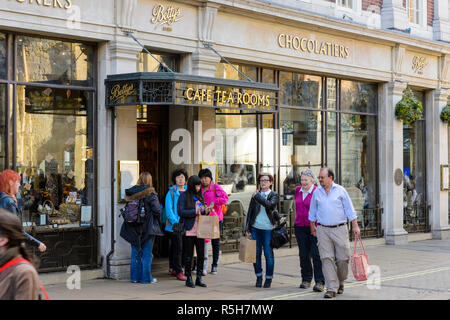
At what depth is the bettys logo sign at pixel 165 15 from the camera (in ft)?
39.1

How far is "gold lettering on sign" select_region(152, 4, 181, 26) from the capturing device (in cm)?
1193

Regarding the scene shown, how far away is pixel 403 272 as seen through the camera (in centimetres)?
1214

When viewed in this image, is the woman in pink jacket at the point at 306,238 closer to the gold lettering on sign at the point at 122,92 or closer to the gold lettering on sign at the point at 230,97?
the gold lettering on sign at the point at 230,97

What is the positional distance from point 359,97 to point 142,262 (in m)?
8.41

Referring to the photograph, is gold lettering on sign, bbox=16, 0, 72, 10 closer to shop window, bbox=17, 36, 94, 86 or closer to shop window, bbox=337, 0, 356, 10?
shop window, bbox=17, 36, 94, 86

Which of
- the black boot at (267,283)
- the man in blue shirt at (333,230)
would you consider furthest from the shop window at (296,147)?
the man in blue shirt at (333,230)

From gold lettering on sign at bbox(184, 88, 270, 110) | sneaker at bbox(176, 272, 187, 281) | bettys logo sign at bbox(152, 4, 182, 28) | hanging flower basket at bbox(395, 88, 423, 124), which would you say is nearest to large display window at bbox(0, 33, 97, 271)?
bettys logo sign at bbox(152, 4, 182, 28)

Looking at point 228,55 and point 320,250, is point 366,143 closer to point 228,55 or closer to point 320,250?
point 228,55

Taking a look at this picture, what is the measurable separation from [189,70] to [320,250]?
182 inches

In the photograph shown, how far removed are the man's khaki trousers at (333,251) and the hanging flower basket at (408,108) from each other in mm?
8415

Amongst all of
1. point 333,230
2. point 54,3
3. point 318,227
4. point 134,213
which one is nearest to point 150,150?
point 134,213

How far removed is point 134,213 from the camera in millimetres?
10625

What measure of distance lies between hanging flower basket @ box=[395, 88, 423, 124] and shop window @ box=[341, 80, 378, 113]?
1.98ft
